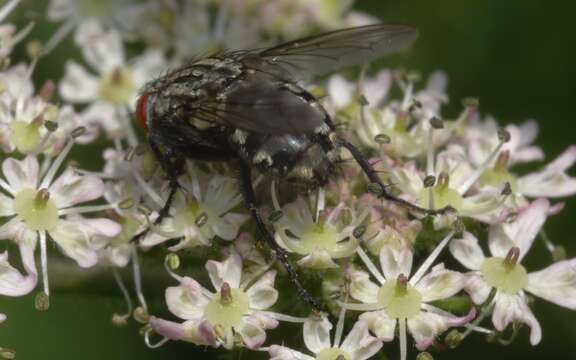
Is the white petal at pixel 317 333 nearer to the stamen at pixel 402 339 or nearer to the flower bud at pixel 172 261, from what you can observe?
the stamen at pixel 402 339

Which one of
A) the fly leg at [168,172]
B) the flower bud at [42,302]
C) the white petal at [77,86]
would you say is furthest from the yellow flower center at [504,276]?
the white petal at [77,86]

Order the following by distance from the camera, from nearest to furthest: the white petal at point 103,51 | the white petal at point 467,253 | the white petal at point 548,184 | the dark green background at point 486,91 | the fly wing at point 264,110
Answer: the fly wing at point 264,110 → the white petal at point 467,253 → the white petal at point 548,184 → the dark green background at point 486,91 → the white petal at point 103,51

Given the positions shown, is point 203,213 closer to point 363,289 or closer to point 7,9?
point 363,289

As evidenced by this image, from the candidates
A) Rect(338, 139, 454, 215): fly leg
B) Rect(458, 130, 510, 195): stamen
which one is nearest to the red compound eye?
Rect(338, 139, 454, 215): fly leg

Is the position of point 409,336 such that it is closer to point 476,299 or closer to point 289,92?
point 476,299

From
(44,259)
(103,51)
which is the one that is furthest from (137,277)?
(103,51)
